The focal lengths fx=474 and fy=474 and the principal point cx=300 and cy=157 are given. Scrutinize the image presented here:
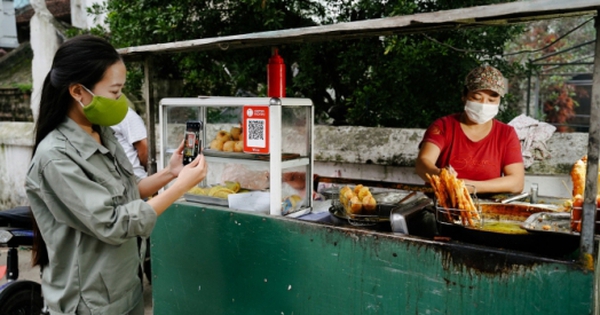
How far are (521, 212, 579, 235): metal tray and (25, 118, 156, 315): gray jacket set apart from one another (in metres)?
1.46

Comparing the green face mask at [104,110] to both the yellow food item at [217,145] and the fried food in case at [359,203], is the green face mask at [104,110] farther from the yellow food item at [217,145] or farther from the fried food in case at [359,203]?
the fried food in case at [359,203]

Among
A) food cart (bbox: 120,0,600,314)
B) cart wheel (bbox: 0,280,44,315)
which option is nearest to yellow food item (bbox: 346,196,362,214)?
food cart (bbox: 120,0,600,314)

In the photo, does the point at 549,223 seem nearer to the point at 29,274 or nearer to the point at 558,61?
the point at 29,274

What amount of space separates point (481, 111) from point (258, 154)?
53.7 inches

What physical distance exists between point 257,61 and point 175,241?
8.77 feet

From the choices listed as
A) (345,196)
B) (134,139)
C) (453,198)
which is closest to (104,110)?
(345,196)

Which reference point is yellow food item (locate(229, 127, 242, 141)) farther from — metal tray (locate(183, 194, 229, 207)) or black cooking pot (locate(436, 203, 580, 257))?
black cooking pot (locate(436, 203, 580, 257))

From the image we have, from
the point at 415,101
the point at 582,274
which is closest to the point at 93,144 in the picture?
the point at 582,274

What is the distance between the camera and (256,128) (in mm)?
2449

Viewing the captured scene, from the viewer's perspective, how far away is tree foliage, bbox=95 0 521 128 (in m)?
4.56

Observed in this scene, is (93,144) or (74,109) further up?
(74,109)

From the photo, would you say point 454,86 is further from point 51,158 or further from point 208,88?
point 51,158

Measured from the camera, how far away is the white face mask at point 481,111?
2807 millimetres

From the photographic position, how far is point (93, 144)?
6.11 feet
